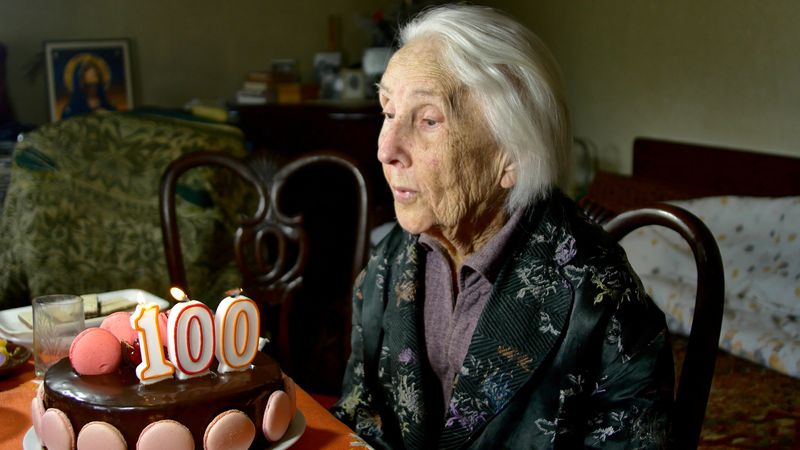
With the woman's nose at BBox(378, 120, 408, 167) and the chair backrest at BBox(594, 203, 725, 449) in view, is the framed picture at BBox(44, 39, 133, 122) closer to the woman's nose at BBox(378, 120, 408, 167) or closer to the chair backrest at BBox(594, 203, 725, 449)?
the woman's nose at BBox(378, 120, 408, 167)

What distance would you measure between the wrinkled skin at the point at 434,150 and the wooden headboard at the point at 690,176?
178cm

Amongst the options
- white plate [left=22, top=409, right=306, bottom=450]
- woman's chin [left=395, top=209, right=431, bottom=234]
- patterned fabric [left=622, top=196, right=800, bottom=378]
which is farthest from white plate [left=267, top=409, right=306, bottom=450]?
patterned fabric [left=622, top=196, right=800, bottom=378]

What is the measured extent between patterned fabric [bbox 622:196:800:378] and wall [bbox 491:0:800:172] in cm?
46

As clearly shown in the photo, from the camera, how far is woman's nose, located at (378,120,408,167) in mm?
1256

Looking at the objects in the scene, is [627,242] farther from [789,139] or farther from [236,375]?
[236,375]

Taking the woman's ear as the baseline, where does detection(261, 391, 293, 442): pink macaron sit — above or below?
below

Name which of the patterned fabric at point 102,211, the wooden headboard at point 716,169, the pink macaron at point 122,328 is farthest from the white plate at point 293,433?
the wooden headboard at point 716,169

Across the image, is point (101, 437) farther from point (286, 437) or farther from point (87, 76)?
point (87, 76)

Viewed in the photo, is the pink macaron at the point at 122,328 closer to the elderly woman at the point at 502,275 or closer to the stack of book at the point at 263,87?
the elderly woman at the point at 502,275

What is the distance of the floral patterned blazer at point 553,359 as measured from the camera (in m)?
1.13

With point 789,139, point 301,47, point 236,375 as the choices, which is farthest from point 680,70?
point 236,375

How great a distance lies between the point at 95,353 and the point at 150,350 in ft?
0.26

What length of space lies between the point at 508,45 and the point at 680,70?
239 cm

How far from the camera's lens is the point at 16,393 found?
4.02 ft
